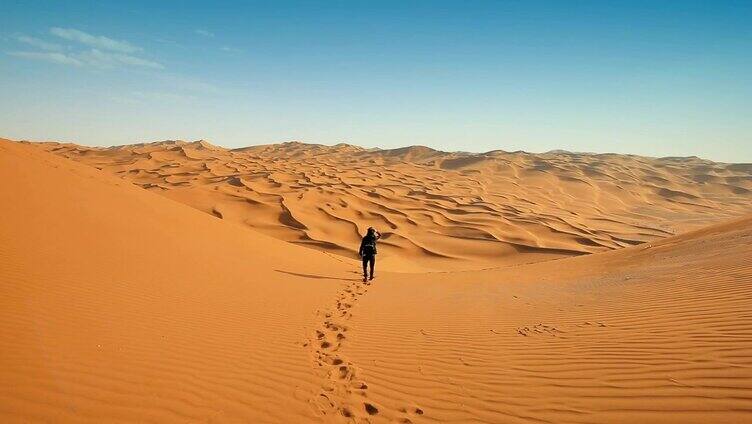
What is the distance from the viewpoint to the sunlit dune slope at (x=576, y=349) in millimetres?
3660

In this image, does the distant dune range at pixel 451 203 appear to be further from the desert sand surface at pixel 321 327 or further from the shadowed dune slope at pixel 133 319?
the shadowed dune slope at pixel 133 319

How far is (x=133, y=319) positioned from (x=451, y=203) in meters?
24.8

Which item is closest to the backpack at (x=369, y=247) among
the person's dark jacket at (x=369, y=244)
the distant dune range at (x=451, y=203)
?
the person's dark jacket at (x=369, y=244)

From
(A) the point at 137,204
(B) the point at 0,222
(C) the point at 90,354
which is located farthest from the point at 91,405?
(A) the point at 137,204

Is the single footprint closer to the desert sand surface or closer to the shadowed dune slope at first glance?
the desert sand surface

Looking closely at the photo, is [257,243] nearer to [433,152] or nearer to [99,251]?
[99,251]

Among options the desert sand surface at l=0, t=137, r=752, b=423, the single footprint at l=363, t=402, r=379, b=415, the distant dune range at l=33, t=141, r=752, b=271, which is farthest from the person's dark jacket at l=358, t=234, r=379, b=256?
the single footprint at l=363, t=402, r=379, b=415

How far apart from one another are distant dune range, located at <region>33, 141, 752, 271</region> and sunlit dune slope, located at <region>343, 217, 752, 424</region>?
30.1 ft

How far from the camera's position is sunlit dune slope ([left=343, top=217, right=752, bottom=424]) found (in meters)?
3.66

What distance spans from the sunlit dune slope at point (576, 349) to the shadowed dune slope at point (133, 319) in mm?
1123

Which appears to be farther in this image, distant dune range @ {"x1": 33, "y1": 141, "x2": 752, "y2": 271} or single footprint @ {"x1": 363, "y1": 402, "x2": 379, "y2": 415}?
distant dune range @ {"x1": 33, "y1": 141, "x2": 752, "y2": 271}

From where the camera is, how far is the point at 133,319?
5477 mm

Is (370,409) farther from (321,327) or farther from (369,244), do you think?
(369,244)

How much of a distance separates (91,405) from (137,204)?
9455 millimetres
